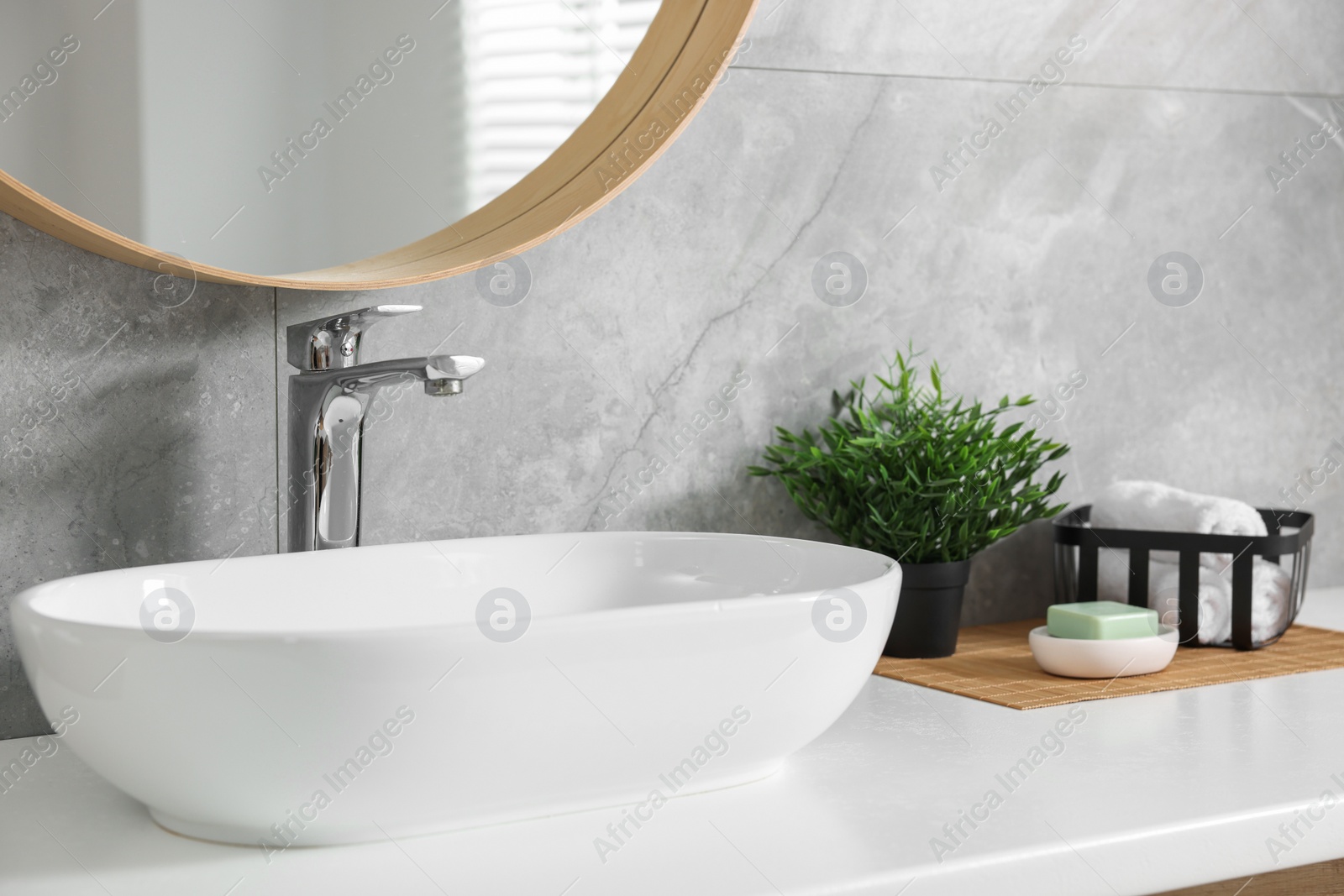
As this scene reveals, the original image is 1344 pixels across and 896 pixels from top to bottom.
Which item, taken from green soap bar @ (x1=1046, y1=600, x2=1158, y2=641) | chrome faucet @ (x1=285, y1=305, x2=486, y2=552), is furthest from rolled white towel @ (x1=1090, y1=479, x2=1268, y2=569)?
chrome faucet @ (x1=285, y1=305, x2=486, y2=552)

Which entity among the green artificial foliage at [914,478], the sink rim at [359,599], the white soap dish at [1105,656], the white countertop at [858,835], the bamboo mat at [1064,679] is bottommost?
the white countertop at [858,835]

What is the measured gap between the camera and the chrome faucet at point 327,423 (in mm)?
905

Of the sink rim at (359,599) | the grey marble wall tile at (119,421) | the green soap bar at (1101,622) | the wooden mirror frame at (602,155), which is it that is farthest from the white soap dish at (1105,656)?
the grey marble wall tile at (119,421)

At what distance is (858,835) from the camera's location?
2.13ft

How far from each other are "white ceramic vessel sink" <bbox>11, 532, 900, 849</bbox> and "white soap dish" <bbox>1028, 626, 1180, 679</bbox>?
0.31 meters

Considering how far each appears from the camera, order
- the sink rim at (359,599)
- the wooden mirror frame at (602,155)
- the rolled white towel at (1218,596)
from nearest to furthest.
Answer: the sink rim at (359,599) → the wooden mirror frame at (602,155) → the rolled white towel at (1218,596)

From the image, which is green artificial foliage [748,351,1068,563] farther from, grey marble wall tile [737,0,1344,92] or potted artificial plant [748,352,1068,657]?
grey marble wall tile [737,0,1344,92]

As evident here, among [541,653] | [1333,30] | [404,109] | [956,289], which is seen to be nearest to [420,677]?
[541,653]

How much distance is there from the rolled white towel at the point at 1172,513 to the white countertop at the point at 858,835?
29cm

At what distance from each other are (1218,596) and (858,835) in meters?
0.61

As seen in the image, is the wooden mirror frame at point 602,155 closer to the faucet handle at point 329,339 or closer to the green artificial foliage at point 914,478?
the faucet handle at point 329,339

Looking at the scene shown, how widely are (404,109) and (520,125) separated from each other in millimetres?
99

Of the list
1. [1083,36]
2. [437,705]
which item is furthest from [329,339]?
[1083,36]

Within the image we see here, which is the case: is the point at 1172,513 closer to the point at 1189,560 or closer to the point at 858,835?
the point at 1189,560
